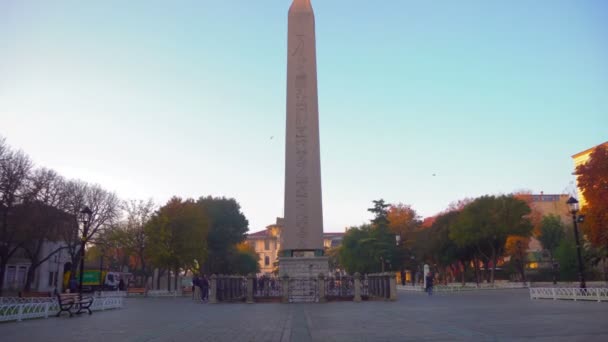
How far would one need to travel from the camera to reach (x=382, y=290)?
24.9 metres

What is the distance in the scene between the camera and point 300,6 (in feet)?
80.5

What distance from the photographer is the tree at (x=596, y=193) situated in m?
30.1

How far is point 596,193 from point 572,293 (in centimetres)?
1405

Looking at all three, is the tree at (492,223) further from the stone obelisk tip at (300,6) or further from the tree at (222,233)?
the stone obelisk tip at (300,6)

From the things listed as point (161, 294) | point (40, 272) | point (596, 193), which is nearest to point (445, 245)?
point (596, 193)

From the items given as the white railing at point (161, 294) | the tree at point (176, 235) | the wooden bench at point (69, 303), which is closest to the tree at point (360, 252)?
the tree at point (176, 235)

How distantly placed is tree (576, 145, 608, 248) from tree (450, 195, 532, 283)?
34.5ft

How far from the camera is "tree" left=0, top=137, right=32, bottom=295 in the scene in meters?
25.1

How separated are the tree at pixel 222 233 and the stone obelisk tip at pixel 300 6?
113 ft

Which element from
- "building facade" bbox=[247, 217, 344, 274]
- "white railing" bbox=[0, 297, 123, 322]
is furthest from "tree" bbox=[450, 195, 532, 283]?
"building facade" bbox=[247, 217, 344, 274]

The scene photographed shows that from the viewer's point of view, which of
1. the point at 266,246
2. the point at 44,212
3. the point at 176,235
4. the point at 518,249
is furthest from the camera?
the point at 266,246

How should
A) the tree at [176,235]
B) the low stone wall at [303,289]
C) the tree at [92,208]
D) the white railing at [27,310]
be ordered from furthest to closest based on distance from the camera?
the tree at [176,235] < the tree at [92,208] < the low stone wall at [303,289] < the white railing at [27,310]

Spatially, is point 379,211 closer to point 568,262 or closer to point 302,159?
point 568,262

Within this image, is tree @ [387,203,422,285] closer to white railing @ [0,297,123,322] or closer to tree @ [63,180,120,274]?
tree @ [63,180,120,274]
